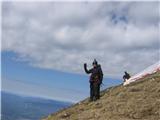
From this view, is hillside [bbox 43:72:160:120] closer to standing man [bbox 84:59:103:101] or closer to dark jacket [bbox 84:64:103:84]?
standing man [bbox 84:59:103:101]

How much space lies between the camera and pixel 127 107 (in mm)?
26672

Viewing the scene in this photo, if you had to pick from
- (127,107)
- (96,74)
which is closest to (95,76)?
(96,74)

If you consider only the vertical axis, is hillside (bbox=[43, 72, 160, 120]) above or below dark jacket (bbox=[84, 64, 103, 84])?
below

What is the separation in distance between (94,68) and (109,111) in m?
4.41

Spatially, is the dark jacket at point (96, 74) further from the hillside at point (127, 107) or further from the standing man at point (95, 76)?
the hillside at point (127, 107)

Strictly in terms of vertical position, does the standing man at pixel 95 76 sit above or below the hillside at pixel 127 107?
above

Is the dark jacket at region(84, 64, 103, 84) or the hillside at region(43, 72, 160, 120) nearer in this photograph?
the hillside at region(43, 72, 160, 120)

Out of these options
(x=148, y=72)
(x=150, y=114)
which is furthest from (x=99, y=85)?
(x=148, y=72)

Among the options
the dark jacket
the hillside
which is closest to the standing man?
the dark jacket

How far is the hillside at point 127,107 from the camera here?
2534 centimetres

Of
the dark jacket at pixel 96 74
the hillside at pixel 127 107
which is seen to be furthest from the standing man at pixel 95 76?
the hillside at pixel 127 107

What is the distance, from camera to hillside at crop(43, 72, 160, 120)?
25344 mm

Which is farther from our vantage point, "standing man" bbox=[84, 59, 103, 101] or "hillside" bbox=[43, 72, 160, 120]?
"standing man" bbox=[84, 59, 103, 101]

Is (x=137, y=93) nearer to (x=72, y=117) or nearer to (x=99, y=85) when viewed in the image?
(x=99, y=85)
